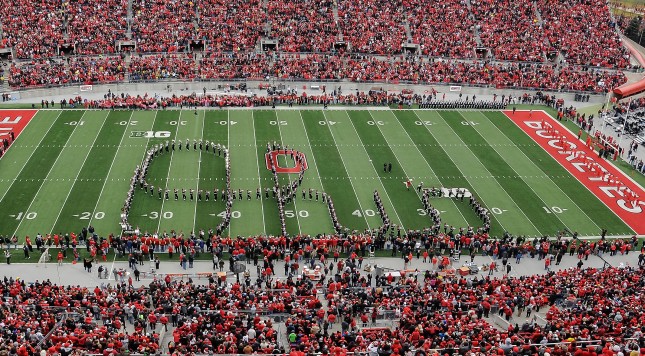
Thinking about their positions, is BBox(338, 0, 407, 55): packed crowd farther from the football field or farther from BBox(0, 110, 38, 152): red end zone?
BBox(0, 110, 38, 152): red end zone

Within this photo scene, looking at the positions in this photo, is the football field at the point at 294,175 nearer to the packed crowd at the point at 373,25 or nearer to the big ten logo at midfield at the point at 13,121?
the big ten logo at midfield at the point at 13,121

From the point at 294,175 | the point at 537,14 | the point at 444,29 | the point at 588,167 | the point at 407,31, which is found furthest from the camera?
the point at 537,14

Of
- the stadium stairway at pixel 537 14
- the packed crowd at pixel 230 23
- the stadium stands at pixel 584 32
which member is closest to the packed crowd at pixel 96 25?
the packed crowd at pixel 230 23

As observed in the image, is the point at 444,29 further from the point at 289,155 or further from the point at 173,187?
the point at 173,187

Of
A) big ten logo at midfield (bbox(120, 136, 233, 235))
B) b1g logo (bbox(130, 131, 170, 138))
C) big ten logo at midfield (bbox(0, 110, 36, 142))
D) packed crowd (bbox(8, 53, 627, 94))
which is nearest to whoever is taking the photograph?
big ten logo at midfield (bbox(120, 136, 233, 235))

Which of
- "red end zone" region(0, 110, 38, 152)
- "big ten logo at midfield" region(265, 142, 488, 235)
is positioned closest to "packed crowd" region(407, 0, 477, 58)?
"big ten logo at midfield" region(265, 142, 488, 235)

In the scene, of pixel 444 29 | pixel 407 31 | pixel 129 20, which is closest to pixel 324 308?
pixel 407 31

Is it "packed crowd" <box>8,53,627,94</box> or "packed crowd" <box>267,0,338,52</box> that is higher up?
"packed crowd" <box>267,0,338,52</box>

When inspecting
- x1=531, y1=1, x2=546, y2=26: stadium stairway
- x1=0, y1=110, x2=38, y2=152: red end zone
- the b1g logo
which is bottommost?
x1=0, y1=110, x2=38, y2=152: red end zone
